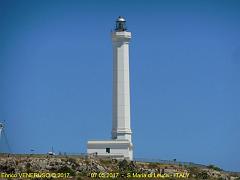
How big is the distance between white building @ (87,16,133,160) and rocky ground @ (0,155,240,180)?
3.28m

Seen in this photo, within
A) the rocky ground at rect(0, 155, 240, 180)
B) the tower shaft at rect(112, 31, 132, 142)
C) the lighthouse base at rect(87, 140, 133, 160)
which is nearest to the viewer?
the rocky ground at rect(0, 155, 240, 180)

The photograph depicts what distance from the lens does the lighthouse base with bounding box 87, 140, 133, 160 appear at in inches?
3760

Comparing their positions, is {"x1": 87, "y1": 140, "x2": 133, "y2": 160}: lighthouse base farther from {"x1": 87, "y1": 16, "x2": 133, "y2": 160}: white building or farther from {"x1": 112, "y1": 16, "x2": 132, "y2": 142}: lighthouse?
{"x1": 112, "y1": 16, "x2": 132, "y2": 142}: lighthouse

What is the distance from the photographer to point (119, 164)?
91438mm

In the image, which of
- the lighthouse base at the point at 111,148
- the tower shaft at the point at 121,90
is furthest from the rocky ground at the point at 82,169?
the tower shaft at the point at 121,90

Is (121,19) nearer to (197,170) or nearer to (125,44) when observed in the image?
(125,44)

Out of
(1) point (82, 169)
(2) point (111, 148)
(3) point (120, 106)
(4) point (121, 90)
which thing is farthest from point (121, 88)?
(1) point (82, 169)

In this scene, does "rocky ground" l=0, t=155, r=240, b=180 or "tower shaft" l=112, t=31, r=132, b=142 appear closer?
"rocky ground" l=0, t=155, r=240, b=180

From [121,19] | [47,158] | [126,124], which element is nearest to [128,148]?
[126,124]

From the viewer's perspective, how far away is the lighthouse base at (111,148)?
95.5 metres

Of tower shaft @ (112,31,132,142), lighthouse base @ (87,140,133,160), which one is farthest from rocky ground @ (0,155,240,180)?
tower shaft @ (112,31,132,142)

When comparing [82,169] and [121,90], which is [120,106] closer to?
[121,90]

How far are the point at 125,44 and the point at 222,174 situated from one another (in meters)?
19.8

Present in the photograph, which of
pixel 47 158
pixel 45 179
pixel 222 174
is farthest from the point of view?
pixel 222 174
